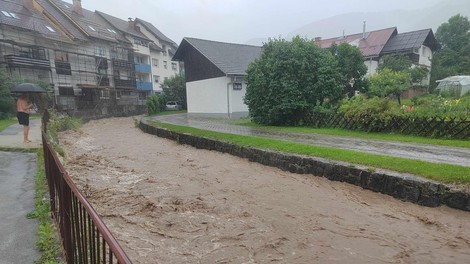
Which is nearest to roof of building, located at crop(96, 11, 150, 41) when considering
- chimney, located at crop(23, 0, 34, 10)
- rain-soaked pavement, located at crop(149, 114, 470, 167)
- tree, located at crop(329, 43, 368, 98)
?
chimney, located at crop(23, 0, 34, 10)

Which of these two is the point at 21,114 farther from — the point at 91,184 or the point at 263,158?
the point at 263,158

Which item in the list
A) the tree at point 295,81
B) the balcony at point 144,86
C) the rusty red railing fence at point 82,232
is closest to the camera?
the rusty red railing fence at point 82,232

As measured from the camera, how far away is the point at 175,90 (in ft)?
117

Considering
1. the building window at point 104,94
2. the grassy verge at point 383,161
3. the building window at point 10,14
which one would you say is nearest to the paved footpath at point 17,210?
the grassy verge at point 383,161

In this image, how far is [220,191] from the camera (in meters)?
7.11

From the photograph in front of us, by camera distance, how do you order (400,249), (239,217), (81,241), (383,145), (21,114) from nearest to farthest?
1. (81,241)
2. (400,249)
3. (239,217)
4. (383,145)
5. (21,114)

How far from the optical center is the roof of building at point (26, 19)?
26656 millimetres

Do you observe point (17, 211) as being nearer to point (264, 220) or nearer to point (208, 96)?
point (264, 220)

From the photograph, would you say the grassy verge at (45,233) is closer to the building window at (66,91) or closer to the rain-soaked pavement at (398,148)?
the rain-soaked pavement at (398,148)

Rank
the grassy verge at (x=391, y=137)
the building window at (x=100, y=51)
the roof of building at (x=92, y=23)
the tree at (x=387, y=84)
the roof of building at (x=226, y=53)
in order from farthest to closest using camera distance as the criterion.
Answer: the building window at (x=100, y=51) → the roof of building at (x=92, y=23) → the roof of building at (x=226, y=53) → the tree at (x=387, y=84) → the grassy verge at (x=391, y=137)

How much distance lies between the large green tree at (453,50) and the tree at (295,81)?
2159 cm

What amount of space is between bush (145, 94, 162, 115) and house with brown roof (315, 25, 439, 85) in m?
18.9

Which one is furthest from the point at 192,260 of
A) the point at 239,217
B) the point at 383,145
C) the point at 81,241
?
the point at 383,145

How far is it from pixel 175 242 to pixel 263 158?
517 centimetres
